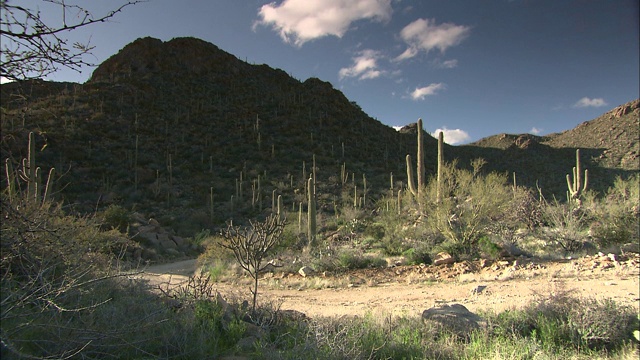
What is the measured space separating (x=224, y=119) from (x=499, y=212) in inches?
1323

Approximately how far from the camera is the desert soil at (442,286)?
289 inches

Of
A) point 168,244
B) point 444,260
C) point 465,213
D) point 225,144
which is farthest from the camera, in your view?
point 225,144

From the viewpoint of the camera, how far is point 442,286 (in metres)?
9.34

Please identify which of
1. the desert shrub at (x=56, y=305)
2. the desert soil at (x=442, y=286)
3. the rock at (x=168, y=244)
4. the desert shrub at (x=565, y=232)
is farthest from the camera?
the rock at (x=168, y=244)

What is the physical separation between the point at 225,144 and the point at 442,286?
3181 cm

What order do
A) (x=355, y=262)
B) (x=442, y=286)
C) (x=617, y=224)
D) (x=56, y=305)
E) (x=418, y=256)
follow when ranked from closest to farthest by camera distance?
(x=56, y=305) < (x=442, y=286) < (x=355, y=262) < (x=418, y=256) < (x=617, y=224)

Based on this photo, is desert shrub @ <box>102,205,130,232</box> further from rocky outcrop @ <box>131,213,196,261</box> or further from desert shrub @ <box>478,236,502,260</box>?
desert shrub @ <box>478,236,502,260</box>

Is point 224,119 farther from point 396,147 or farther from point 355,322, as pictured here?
point 355,322

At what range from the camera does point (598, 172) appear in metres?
34.6

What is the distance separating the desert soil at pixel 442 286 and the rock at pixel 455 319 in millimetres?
958

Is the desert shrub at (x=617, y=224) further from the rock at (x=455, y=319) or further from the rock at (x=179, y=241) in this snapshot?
the rock at (x=179, y=241)

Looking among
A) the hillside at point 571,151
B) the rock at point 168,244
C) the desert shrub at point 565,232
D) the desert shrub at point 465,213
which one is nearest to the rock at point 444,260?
the desert shrub at point 465,213

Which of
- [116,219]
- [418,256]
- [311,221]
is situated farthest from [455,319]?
[116,219]

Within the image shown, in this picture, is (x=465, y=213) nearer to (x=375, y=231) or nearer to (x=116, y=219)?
(x=375, y=231)
